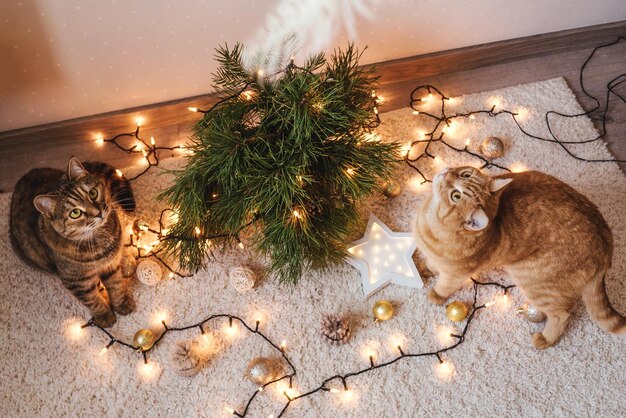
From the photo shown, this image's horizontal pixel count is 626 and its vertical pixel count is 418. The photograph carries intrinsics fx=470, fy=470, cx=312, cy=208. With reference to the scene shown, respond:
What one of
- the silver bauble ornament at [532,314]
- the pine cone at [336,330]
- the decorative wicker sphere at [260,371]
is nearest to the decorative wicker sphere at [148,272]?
the decorative wicker sphere at [260,371]

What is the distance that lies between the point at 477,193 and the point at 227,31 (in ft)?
2.92

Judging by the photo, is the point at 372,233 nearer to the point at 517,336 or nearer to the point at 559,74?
the point at 517,336

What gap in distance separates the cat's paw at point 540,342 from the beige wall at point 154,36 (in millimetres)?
1021

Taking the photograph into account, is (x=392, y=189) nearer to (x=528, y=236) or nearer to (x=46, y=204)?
(x=528, y=236)

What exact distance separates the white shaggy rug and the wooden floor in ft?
1.01

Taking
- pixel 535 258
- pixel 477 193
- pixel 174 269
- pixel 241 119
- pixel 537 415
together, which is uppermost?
pixel 241 119

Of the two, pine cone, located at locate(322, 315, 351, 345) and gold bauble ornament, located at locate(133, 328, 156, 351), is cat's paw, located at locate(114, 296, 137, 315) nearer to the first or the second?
gold bauble ornament, located at locate(133, 328, 156, 351)

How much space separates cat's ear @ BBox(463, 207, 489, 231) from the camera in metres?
0.97

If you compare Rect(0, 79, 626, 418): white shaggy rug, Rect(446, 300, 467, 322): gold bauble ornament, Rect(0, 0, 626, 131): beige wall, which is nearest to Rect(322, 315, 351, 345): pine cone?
Rect(0, 79, 626, 418): white shaggy rug

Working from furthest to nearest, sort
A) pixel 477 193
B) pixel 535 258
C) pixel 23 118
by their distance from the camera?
pixel 23 118 → pixel 535 258 → pixel 477 193

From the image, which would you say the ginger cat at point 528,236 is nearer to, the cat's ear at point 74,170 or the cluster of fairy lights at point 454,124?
the cluster of fairy lights at point 454,124

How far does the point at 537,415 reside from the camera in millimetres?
1221

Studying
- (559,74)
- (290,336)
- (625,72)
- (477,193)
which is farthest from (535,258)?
(625,72)

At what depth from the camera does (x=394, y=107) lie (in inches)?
65.3
